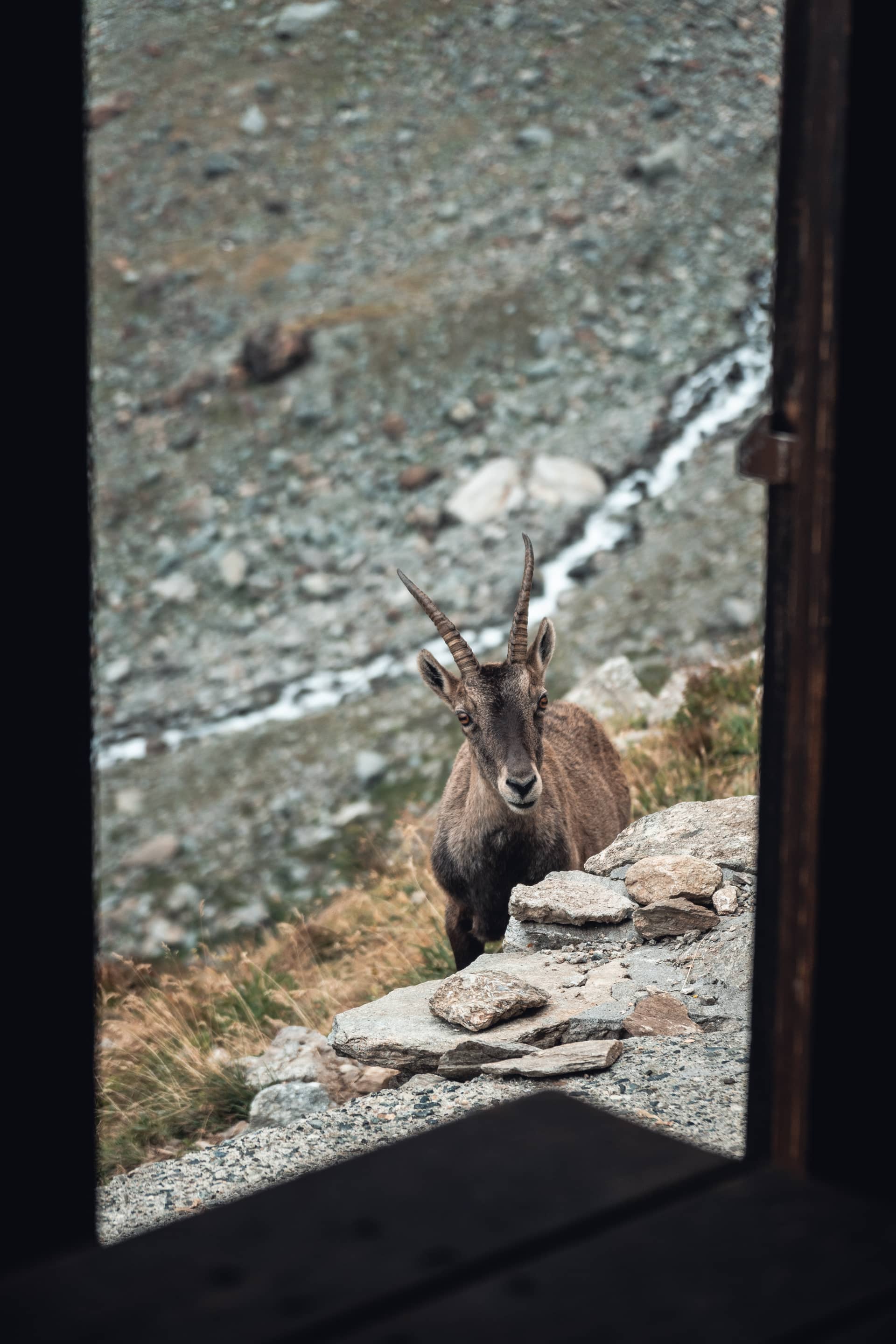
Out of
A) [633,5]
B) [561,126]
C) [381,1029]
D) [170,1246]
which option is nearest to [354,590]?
[561,126]

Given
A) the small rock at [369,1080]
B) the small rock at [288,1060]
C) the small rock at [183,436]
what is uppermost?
the small rock at [369,1080]

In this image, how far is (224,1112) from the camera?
6.29 meters

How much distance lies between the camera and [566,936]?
19.7 ft

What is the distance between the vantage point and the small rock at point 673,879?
5.73m

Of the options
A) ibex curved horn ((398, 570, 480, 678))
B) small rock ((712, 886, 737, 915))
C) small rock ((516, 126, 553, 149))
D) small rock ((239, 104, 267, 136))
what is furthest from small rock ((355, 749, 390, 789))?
small rock ((239, 104, 267, 136))

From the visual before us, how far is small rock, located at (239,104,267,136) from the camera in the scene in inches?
977

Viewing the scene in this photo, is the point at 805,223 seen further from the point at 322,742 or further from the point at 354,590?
the point at 354,590

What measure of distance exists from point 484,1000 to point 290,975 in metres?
3.05

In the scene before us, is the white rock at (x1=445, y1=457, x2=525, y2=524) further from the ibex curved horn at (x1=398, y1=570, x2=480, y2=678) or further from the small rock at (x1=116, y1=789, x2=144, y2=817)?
the ibex curved horn at (x1=398, y1=570, x2=480, y2=678)

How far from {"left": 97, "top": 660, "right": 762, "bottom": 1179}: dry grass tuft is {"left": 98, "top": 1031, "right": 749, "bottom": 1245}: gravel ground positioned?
1.15 metres

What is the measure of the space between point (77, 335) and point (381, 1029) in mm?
4299

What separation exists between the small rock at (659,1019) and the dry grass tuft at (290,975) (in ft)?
5.82

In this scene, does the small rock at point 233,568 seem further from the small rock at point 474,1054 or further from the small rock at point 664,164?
the small rock at point 474,1054

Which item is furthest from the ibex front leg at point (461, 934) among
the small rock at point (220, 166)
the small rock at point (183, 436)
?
the small rock at point (220, 166)
